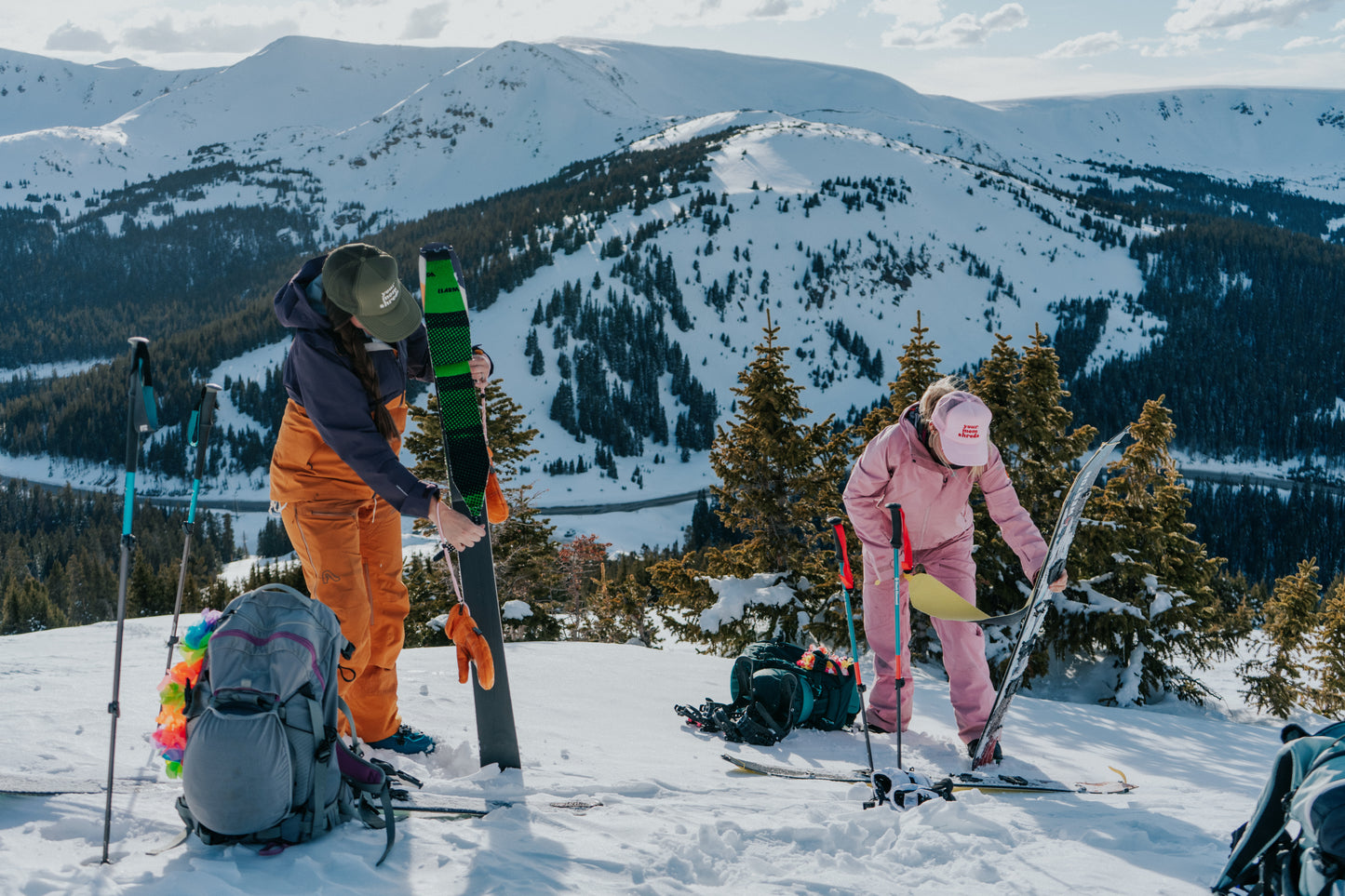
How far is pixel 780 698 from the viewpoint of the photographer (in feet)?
17.5

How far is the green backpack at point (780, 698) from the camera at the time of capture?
523cm

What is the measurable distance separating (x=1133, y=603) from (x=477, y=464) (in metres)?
12.4

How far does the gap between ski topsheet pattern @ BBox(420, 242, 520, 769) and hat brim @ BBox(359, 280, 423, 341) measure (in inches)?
13.3

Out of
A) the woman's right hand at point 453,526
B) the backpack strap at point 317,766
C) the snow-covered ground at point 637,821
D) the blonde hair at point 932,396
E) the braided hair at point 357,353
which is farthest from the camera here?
the blonde hair at point 932,396

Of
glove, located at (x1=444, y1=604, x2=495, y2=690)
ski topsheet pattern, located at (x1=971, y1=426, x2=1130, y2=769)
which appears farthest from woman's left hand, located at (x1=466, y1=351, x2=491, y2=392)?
ski topsheet pattern, located at (x1=971, y1=426, x2=1130, y2=769)

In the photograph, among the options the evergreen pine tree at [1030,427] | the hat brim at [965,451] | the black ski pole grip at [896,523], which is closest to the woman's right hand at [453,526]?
the black ski pole grip at [896,523]

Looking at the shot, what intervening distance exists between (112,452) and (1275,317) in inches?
7455

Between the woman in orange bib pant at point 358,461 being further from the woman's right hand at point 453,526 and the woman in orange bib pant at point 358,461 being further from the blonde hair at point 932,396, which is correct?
the blonde hair at point 932,396

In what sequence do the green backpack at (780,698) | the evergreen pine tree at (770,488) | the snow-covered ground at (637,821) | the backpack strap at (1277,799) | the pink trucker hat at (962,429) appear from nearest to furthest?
the backpack strap at (1277,799), the snow-covered ground at (637,821), the pink trucker hat at (962,429), the green backpack at (780,698), the evergreen pine tree at (770,488)

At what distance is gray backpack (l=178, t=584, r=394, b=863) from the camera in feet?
A: 8.88

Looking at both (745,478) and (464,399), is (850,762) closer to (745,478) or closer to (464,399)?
(464,399)

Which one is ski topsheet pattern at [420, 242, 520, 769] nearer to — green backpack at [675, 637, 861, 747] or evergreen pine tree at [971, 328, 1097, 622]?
green backpack at [675, 637, 861, 747]

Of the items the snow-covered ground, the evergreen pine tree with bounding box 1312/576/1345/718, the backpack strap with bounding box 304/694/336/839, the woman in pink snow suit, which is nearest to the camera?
the snow-covered ground

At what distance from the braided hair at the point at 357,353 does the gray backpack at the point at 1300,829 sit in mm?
3521
